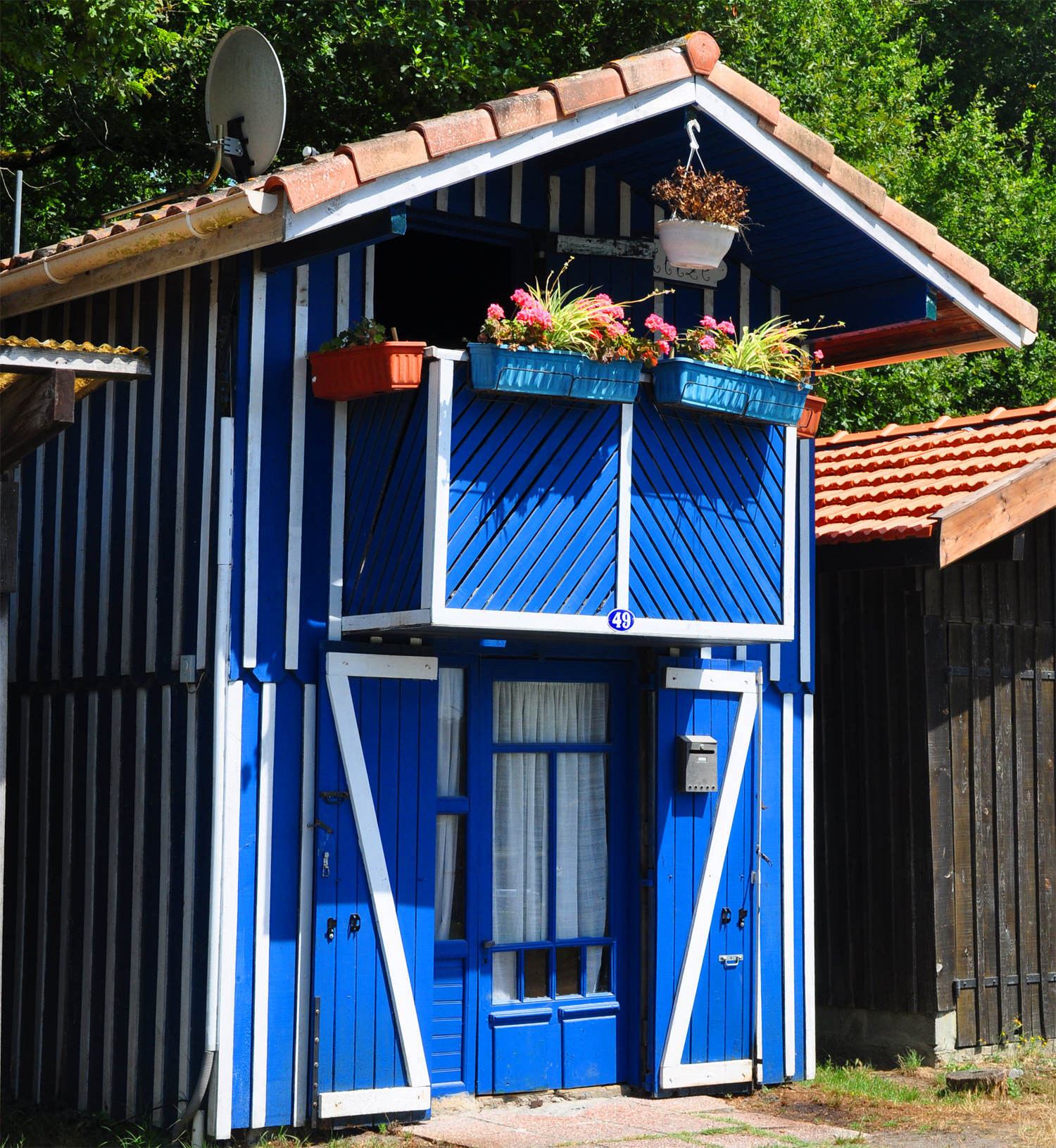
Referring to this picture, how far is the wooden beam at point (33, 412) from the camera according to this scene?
6.11m

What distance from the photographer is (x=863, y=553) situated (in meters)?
9.00

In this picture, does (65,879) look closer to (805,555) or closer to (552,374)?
(552,374)

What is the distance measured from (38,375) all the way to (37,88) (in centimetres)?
816

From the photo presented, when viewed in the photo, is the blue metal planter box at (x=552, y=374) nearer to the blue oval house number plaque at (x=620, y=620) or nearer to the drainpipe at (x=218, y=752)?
the blue oval house number plaque at (x=620, y=620)

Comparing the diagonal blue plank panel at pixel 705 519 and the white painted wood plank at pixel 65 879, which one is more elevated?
the diagonal blue plank panel at pixel 705 519

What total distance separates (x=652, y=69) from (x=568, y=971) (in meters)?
4.48

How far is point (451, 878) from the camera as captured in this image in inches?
298

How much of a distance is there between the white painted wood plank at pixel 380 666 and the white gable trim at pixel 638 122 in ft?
6.26

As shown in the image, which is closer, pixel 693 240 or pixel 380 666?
pixel 380 666

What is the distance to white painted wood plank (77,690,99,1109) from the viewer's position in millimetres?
7582

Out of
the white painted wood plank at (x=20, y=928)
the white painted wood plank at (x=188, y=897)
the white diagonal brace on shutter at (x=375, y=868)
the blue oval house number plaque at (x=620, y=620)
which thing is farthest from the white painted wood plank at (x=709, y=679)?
the white painted wood plank at (x=20, y=928)

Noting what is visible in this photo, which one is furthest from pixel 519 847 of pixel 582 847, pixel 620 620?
pixel 620 620

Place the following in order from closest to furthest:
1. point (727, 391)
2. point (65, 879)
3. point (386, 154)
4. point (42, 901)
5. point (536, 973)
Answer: point (386, 154) < point (727, 391) < point (536, 973) < point (65, 879) < point (42, 901)

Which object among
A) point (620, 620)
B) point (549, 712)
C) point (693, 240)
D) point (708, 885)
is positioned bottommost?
point (708, 885)
